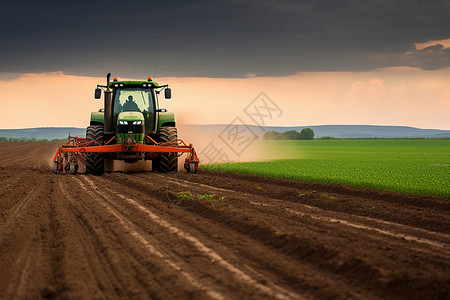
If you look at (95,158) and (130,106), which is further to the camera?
(130,106)

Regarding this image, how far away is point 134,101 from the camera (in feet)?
61.8

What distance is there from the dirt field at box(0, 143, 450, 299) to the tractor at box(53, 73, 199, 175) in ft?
19.2

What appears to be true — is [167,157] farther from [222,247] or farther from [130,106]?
[222,247]

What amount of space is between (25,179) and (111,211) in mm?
7524

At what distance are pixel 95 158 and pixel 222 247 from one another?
40.7 feet

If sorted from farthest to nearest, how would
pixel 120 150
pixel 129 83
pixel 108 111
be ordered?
pixel 129 83 → pixel 108 111 → pixel 120 150

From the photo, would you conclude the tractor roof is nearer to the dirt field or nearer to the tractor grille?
the tractor grille

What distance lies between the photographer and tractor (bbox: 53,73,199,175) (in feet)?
58.6

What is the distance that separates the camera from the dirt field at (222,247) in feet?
17.4

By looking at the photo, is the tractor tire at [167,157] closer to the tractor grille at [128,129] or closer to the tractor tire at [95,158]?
the tractor grille at [128,129]

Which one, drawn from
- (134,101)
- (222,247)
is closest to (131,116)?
(134,101)

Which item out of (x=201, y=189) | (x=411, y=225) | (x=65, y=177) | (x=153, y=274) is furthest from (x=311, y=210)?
(x=65, y=177)

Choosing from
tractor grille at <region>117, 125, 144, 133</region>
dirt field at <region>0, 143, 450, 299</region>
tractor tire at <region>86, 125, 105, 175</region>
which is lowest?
dirt field at <region>0, 143, 450, 299</region>

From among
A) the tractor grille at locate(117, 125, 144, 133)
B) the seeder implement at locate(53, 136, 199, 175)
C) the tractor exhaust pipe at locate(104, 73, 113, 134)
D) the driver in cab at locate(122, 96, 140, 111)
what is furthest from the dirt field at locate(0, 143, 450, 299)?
the driver in cab at locate(122, 96, 140, 111)
